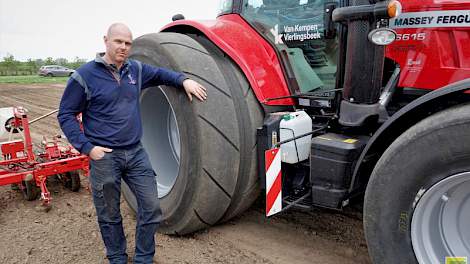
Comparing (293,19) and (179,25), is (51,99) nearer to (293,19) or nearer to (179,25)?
(179,25)

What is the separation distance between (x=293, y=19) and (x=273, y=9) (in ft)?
0.66

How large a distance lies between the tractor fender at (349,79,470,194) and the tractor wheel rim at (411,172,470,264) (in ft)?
1.21

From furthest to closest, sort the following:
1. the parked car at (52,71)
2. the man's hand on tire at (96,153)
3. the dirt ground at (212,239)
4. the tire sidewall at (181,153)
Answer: the parked car at (52,71)
the dirt ground at (212,239)
the tire sidewall at (181,153)
the man's hand on tire at (96,153)

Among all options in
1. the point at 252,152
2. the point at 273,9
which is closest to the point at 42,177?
the point at 252,152

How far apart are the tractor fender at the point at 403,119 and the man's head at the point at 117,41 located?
5.04 ft

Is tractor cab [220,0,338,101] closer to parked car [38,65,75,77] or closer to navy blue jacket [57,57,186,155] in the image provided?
navy blue jacket [57,57,186,155]

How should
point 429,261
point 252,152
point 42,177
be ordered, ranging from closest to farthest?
point 429,261, point 252,152, point 42,177

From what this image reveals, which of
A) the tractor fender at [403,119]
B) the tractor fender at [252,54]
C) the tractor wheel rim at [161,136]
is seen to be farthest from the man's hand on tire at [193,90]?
the tractor fender at [403,119]

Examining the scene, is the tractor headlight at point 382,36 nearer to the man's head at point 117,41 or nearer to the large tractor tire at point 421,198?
the large tractor tire at point 421,198

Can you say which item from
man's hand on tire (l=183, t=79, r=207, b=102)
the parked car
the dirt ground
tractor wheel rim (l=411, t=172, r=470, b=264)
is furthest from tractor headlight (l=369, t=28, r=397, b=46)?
the parked car

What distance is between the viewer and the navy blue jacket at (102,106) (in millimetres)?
2463

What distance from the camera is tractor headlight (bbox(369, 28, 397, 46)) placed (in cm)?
215

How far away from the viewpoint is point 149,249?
2.72 metres

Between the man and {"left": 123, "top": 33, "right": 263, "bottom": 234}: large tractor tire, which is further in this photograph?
{"left": 123, "top": 33, "right": 263, "bottom": 234}: large tractor tire
